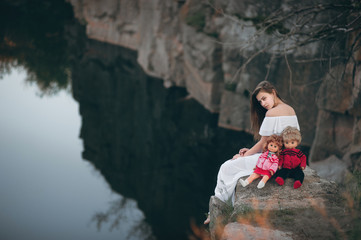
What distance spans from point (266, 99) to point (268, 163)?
64cm

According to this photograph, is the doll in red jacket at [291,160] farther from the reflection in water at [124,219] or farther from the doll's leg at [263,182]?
the reflection in water at [124,219]

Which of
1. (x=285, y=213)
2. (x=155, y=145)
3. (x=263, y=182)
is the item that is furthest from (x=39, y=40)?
(x=285, y=213)

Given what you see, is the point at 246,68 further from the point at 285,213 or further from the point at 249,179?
the point at 285,213

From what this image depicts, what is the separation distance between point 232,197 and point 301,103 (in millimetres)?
6943

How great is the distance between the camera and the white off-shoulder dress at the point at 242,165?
12.9ft

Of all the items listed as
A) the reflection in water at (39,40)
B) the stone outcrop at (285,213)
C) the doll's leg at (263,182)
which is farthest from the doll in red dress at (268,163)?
the reflection in water at (39,40)

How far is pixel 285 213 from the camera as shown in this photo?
3434 mm

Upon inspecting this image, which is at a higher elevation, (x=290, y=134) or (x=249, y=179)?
(x=290, y=134)

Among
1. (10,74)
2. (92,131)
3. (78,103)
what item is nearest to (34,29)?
(10,74)

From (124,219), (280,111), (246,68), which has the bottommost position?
(124,219)

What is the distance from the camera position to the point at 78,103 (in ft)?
50.4

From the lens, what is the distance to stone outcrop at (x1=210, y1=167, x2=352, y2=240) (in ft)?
10.4

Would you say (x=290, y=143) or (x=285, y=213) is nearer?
(x=285, y=213)

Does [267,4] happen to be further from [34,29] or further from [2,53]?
[34,29]
